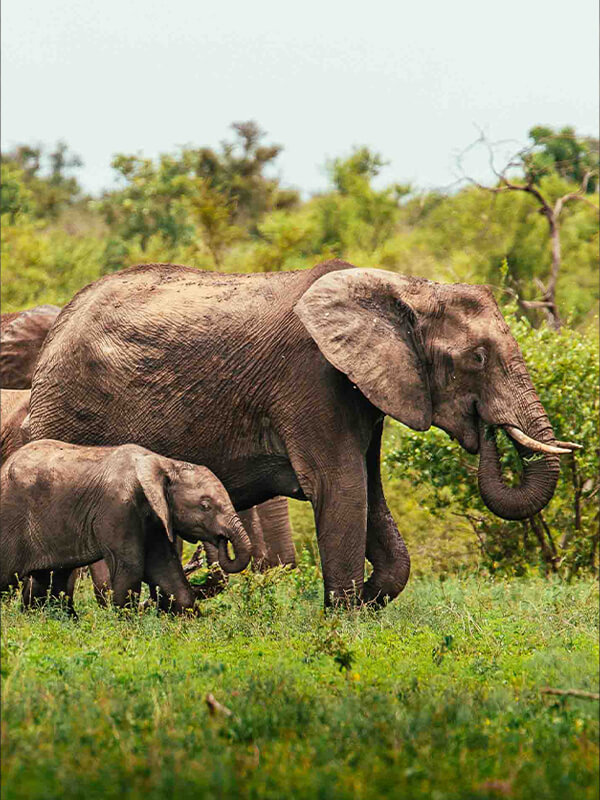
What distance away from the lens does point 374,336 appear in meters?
11.3

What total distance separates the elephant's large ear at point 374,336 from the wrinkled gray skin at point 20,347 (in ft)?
23.4

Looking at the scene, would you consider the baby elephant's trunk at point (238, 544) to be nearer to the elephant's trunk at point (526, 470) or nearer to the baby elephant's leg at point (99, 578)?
the elephant's trunk at point (526, 470)

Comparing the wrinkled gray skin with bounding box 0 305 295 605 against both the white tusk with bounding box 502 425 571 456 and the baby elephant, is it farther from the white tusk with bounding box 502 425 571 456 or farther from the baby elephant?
the white tusk with bounding box 502 425 571 456

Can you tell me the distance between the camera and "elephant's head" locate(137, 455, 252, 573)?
11039 mm

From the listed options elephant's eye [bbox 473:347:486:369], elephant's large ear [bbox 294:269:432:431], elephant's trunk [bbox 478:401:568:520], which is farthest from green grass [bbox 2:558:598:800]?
elephant's eye [bbox 473:347:486:369]

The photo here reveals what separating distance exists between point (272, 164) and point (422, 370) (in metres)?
43.6

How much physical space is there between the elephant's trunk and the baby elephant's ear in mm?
2635

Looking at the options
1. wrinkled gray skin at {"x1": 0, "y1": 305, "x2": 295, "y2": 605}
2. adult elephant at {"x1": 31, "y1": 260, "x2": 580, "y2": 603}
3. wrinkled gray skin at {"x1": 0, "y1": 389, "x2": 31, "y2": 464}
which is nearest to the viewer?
adult elephant at {"x1": 31, "y1": 260, "x2": 580, "y2": 603}

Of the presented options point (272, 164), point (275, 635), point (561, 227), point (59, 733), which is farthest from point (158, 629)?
point (272, 164)

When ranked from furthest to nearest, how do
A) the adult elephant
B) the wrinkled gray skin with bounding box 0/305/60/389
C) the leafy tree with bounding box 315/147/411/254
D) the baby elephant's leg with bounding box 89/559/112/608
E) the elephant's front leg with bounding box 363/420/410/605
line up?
the leafy tree with bounding box 315/147/411/254 → the wrinkled gray skin with bounding box 0/305/60/389 → the baby elephant's leg with bounding box 89/559/112/608 → the elephant's front leg with bounding box 363/420/410/605 → the adult elephant

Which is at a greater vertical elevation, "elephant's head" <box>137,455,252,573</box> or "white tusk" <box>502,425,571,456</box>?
"white tusk" <box>502,425,571,456</box>

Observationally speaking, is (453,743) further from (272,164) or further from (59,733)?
(272,164)

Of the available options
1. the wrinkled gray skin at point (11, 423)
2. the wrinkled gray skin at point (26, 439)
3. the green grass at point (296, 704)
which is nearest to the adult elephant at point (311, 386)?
the green grass at point (296, 704)

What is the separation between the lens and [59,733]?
6660 millimetres
